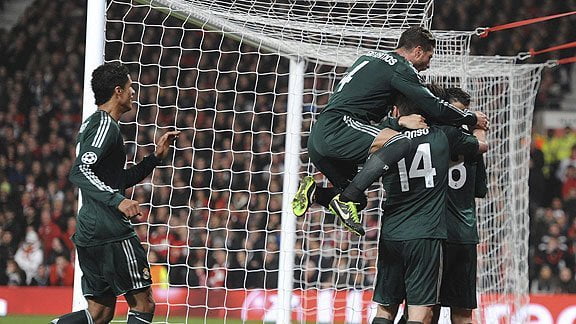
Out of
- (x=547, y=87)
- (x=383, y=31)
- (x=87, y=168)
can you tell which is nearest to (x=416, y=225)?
(x=87, y=168)

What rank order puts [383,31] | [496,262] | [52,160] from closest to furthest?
[383,31] → [496,262] → [52,160]

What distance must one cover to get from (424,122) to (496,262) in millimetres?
4386

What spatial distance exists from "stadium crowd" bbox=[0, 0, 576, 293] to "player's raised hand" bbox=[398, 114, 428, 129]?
4.92 meters

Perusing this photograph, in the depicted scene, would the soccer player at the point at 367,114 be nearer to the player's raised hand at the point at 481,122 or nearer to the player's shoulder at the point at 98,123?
the player's raised hand at the point at 481,122

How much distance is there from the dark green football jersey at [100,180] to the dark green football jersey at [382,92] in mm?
1229

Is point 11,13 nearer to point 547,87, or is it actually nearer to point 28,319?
point 28,319

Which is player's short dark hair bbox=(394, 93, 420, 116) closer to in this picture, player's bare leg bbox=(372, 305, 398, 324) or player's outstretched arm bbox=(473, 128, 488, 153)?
player's outstretched arm bbox=(473, 128, 488, 153)

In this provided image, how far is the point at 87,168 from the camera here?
5219mm

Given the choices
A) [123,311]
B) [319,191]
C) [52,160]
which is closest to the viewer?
[319,191]

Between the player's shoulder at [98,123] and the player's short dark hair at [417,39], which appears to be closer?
the player's shoulder at [98,123]

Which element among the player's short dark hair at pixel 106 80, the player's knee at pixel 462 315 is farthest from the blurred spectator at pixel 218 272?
the player's short dark hair at pixel 106 80

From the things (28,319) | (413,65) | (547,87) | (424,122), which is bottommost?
(28,319)

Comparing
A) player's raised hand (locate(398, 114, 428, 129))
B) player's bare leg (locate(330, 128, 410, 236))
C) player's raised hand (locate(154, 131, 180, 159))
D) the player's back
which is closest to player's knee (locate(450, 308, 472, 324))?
the player's back

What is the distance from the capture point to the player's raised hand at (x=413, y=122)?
530 centimetres
